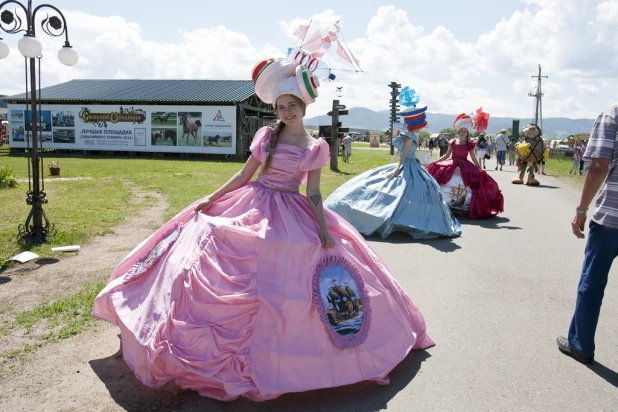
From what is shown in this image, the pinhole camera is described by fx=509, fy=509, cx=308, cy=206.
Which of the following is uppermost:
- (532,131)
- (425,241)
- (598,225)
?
(532,131)

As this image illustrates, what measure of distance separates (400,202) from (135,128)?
26.7 m

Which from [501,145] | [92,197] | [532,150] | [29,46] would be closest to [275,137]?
[29,46]

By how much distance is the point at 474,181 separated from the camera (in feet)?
34.6

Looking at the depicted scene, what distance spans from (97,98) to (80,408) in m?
32.4

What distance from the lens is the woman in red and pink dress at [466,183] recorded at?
10562 millimetres

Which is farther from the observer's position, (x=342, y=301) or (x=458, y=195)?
(x=458, y=195)

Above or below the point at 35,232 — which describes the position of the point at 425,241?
below

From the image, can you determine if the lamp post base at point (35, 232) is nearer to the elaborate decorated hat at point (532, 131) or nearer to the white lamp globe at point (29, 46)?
the white lamp globe at point (29, 46)

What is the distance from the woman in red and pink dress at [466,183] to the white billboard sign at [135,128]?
2083 cm

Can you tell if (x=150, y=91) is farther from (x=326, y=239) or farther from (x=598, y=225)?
(x=598, y=225)

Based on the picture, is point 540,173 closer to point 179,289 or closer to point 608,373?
point 608,373

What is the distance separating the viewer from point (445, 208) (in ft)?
29.2

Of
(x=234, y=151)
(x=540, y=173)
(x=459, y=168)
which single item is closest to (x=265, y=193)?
(x=459, y=168)

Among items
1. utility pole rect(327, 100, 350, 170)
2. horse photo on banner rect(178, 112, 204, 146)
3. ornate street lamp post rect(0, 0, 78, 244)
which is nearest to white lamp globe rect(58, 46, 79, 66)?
ornate street lamp post rect(0, 0, 78, 244)
